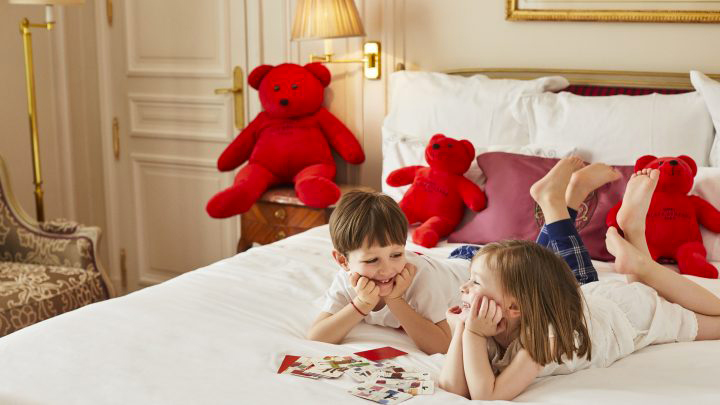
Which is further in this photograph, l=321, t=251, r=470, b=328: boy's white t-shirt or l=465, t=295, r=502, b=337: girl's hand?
l=321, t=251, r=470, b=328: boy's white t-shirt

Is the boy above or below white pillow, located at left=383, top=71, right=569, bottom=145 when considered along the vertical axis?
below

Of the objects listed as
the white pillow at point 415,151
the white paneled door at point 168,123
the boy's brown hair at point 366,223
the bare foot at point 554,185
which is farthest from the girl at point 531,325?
the white paneled door at point 168,123

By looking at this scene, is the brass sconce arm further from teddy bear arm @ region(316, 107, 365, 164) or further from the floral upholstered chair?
the floral upholstered chair

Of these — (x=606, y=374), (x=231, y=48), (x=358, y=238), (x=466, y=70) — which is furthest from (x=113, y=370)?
(x=231, y=48)

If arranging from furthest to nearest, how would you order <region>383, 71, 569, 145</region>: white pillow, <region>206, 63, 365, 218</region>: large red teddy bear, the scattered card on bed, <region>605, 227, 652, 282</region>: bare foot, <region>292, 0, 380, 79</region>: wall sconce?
1. <region>206, 63, 365, 218</region>: large red teddy bear
2. <region>292, 0, 380, 79</region>: wall sconce
3. <region>383, 71, 569, 145</region>: white pillow
4. <region>605, 227, 652, 282</region>: bare foot
5. the scattered card on bed

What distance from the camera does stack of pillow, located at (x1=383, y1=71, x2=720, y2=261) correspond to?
2.42 m

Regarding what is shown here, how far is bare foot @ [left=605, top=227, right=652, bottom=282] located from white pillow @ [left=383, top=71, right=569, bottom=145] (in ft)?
2.61

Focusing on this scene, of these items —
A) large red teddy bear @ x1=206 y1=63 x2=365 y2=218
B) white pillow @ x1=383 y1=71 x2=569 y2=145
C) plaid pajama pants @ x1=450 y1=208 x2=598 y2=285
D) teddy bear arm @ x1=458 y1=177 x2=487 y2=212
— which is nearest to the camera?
plaid pajama pants @ x1=450 y1=208 x2=598 y2=285

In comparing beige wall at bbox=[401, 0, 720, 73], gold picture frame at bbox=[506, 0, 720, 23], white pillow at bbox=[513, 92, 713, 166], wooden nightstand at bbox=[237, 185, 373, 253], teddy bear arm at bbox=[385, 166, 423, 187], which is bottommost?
wooden nightstand at bbox=[237, 185, 373, 253]

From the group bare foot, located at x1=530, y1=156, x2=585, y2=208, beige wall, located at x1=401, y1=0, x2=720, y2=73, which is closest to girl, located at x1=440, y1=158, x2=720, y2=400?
bare foot, located at x1=530, y1=156, x2=585, y2=208

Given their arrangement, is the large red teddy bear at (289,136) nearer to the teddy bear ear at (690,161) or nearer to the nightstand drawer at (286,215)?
the nightstand drawer at (286,215)

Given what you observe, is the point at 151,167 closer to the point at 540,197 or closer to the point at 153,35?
the point at 153,35

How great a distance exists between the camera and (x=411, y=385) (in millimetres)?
1505

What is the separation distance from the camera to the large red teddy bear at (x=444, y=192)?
8.35 feet
